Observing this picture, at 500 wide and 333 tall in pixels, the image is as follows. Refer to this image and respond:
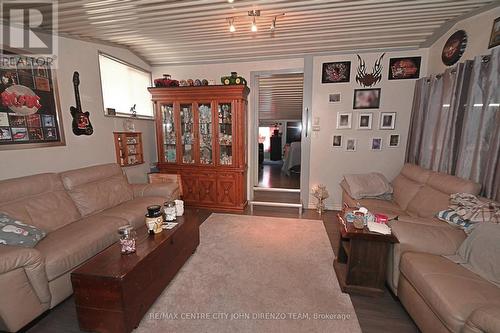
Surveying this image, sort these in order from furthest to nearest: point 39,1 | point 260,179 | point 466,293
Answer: point 260,179
point 39,1
point 466,293

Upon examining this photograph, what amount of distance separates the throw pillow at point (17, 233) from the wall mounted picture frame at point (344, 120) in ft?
12.7

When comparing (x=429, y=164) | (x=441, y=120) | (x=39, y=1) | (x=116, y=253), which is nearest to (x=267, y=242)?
(x=116, y=253)

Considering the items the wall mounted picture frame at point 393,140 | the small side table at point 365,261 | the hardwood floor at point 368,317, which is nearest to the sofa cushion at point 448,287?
the small side table at point 365,261

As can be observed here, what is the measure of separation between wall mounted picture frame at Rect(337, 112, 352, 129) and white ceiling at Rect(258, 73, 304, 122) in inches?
43.2

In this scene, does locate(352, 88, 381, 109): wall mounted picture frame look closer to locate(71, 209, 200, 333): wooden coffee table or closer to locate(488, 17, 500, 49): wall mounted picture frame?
locate(488, 17, 500, 49): wall mounted picture frame

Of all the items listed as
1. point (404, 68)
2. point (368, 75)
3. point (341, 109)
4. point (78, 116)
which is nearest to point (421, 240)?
point (341, 109)

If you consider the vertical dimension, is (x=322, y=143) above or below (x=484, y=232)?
above

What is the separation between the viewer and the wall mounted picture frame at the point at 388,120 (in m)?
3.47

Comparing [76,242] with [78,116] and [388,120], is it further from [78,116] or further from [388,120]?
[388,120]

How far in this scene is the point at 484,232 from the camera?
157cm

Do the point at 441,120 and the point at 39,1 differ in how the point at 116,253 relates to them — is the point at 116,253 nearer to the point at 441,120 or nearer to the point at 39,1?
the point at 39,1

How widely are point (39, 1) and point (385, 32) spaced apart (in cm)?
372

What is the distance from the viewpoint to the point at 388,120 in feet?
11.5

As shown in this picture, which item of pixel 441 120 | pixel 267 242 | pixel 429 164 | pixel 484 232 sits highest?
pixel 441 120
